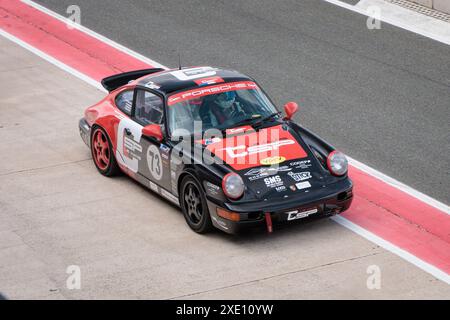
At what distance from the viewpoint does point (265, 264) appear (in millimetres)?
8898

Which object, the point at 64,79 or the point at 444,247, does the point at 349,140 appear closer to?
the point at 444,247

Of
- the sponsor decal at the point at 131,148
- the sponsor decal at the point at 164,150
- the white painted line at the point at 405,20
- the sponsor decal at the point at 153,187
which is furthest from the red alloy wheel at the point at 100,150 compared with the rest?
the white painted line at the point at 405,20

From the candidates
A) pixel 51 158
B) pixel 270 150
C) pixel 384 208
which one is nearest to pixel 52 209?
pixel 51 158

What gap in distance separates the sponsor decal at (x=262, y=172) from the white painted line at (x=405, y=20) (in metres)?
7.27

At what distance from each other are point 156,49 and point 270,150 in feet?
21.8

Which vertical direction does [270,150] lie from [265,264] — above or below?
above

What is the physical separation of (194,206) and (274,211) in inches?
38.1

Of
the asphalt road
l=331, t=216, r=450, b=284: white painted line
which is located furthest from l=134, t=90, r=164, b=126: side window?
the asphalt road

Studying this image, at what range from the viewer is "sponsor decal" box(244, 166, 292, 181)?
9.28 m

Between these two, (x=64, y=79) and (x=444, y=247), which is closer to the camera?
(x=444, y=247)

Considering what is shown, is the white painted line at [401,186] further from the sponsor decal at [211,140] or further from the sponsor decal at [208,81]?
the sponsor decal at [211,140]

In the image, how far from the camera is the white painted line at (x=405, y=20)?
16047mm

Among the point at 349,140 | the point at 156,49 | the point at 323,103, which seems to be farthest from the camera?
the point at 156,49

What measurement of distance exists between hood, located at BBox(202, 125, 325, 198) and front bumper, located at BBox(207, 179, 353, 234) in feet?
0.48
